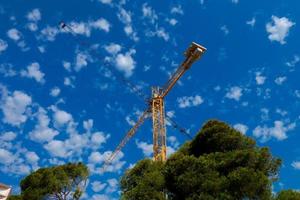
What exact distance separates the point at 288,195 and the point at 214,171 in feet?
17.3

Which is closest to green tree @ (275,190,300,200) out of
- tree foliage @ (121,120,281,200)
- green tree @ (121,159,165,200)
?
tree foliage @ (121,120,281,200)

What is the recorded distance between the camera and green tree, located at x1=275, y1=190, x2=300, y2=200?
98.0ft

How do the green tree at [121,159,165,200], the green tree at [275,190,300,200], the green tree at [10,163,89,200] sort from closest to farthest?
the green tree at [275,190,300,200] < the green tree at [121,159,165,200] < the green tree at [10,163,89,200]

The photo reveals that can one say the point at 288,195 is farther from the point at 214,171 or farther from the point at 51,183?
the point at 51,183

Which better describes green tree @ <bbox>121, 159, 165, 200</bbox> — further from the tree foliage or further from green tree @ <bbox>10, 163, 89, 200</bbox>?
green tree @ <bbox>10, 163, 89, 200</bbox>

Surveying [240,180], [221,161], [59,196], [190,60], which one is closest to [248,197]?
[240,180]

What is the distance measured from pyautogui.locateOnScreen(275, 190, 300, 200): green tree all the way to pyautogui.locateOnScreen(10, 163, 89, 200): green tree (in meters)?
24.2

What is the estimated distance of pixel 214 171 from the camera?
103 ft

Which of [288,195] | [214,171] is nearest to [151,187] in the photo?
[214,171]

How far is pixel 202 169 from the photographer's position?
31781 millimetres

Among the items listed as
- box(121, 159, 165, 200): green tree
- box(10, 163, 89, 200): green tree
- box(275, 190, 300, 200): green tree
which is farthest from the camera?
box(10, 163, 89, 200): green tree

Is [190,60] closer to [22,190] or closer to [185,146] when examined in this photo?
[185,146]

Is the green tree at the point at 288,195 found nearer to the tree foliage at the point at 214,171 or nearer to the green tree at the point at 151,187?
the tree foliage at the point at 214,171

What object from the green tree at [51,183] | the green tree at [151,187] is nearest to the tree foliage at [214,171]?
the green tree at [151,187]
